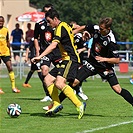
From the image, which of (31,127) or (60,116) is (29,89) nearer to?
(60,116)

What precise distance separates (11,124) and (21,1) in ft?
137

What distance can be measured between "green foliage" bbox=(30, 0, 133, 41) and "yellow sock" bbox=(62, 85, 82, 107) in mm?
45280

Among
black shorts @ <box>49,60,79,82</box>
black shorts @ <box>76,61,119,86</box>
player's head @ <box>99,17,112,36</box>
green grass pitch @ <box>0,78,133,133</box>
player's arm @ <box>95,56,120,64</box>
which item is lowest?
green grass pitch @ <box>0,78,133,133</box>

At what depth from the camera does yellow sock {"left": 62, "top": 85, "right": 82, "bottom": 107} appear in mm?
11180

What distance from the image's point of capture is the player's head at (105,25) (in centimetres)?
1120

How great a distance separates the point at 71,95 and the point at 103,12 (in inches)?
1855

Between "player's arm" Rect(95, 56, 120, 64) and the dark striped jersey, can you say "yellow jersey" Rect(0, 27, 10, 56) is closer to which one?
the dark striped jersey

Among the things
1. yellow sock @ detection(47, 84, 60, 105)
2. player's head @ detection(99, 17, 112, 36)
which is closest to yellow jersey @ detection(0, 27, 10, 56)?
yellow sock @ detection(47, 84, 60, 105)

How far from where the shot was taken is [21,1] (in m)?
51.7

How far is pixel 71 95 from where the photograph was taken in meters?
11.2

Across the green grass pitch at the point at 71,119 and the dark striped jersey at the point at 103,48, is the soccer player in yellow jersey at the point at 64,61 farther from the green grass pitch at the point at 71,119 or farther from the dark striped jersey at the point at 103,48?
the dark striped jersey at the point at 103,48

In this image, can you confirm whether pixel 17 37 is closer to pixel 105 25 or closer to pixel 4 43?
pixel 4 43

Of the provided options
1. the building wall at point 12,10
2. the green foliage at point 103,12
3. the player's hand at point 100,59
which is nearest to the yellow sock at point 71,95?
the player's hand at point 100,59

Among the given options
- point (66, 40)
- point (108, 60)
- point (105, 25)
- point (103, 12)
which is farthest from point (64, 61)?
point (103, 12)
